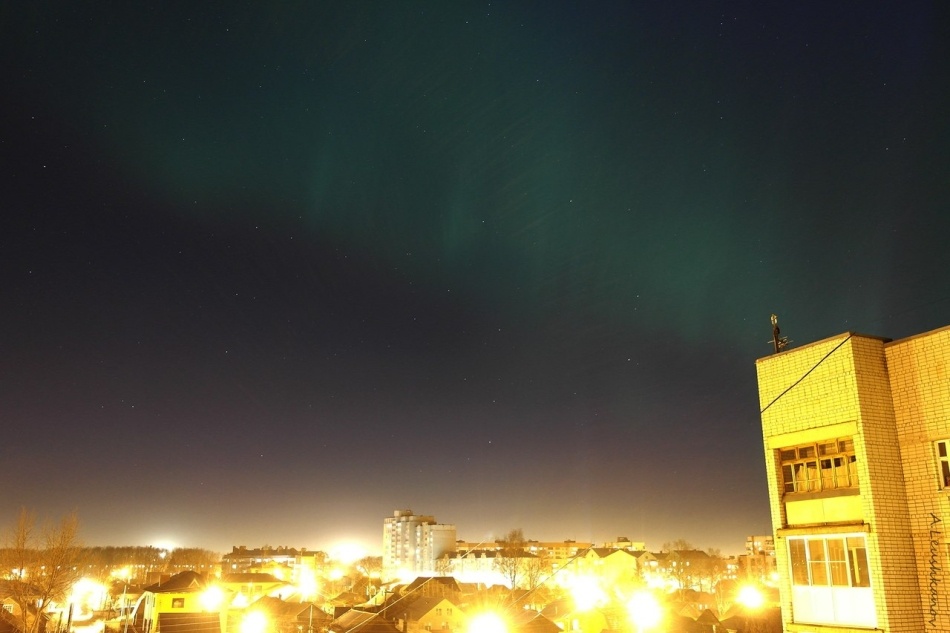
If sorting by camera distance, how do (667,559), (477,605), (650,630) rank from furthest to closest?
(667,559) → (477,605) → (650,630)

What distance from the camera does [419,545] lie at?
625 feet

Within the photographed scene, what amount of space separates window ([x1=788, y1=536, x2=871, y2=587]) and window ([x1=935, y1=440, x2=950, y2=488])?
75.0 inches

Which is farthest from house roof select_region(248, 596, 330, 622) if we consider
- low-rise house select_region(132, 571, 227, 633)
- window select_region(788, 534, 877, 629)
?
window select_region(788, 534, 877, 629)

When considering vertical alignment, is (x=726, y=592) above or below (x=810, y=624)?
below

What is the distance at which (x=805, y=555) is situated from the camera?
1458 cm

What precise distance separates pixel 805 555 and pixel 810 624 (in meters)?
1.36

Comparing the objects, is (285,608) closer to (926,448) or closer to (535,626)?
(535,626)

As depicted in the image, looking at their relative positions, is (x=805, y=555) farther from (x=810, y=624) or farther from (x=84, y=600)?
(x=84, y=600)

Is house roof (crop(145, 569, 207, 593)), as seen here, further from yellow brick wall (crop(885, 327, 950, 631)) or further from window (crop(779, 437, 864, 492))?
yellow brick wall (crop(885, 327, 950, 631))

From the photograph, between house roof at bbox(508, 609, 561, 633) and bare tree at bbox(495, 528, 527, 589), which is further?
bare tree at bbox(495, 528, 527, 589)

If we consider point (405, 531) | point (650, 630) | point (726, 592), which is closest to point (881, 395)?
point (650, 630)

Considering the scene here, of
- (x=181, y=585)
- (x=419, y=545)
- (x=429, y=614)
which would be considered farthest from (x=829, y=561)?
(x=419, y=545)

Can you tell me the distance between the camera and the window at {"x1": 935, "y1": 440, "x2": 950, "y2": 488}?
43.3 ft

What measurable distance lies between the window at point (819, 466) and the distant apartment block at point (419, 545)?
17259 centimetres
